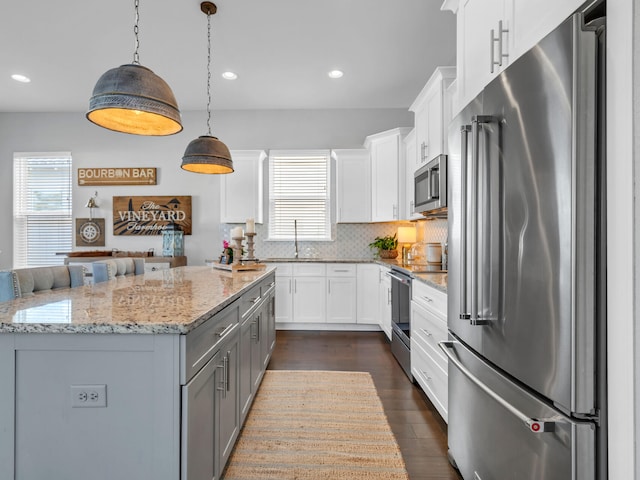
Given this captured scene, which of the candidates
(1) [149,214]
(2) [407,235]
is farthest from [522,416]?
(1) [149,214]

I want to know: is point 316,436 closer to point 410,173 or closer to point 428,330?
point 428,330

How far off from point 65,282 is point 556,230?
96.8 inches

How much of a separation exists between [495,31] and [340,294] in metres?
3.56

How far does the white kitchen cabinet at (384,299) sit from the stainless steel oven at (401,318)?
280mm

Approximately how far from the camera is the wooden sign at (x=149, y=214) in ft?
17.5

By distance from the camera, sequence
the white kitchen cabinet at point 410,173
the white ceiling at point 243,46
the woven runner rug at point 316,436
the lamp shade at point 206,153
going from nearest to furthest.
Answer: the woven runner rug at point 316,436, the lamp shade at point 206,153, the white ceiling at point 243,46, the white kitchen cabinet at point 410,173

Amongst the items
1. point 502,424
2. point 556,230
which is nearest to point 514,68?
point 556,230

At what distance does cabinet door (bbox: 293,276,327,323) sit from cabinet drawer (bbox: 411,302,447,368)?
1.91 m

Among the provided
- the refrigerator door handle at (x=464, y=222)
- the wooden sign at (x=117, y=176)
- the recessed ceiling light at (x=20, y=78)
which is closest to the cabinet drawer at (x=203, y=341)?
the refrigerator door handle at (x=464, y=222)

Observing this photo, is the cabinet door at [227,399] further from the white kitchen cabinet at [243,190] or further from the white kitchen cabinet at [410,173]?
the white kitchen cabinet at [243,190]

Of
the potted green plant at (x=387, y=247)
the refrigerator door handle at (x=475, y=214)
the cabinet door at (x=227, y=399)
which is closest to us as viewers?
the refrigerator door handle at (x=475, y=214)

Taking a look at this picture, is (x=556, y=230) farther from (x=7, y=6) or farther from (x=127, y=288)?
(x=7, y=6)

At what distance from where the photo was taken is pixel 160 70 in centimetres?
410

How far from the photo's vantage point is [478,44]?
5.55ft
